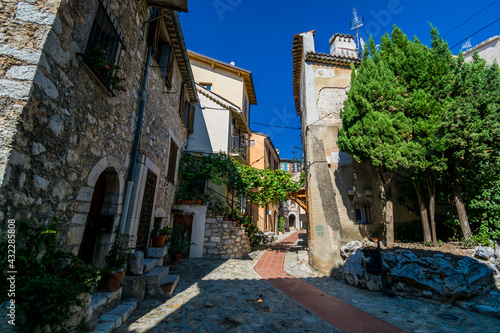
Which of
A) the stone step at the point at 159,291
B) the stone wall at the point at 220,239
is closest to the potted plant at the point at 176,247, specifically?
the stone wall at the point at 220,239

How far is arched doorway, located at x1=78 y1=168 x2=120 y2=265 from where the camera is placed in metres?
3.78

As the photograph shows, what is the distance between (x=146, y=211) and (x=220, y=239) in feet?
12.9

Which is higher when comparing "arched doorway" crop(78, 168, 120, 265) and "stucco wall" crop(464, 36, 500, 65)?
"stucco wall" crop(464, 36, 500, 65)

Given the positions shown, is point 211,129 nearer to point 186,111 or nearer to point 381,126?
point 186,111

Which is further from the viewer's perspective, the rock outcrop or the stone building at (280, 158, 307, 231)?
the stone building at (280, 158, 307, 231)

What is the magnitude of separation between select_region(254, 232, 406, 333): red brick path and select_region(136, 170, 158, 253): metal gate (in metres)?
3.55

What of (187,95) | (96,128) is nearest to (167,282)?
(96,128)

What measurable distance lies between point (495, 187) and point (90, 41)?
9475mm

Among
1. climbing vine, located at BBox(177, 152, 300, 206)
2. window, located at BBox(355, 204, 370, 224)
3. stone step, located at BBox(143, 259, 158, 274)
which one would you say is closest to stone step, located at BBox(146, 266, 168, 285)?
stone step, located at BBox(143, 259, 158, 274)

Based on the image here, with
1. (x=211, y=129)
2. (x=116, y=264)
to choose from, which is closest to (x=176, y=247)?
(x=116, y=264)

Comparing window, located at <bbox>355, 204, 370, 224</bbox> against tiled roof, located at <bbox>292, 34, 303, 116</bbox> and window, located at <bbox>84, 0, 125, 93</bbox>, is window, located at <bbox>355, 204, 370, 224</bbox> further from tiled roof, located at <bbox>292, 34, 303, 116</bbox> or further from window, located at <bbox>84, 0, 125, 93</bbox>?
window, located at <bbox>84, 0, 125, 93</bbox>

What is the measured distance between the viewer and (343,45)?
1101 centimetres

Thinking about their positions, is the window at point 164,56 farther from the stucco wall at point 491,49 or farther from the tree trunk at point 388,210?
the stucco wall at point 491,49

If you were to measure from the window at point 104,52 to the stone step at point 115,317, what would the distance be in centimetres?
346
